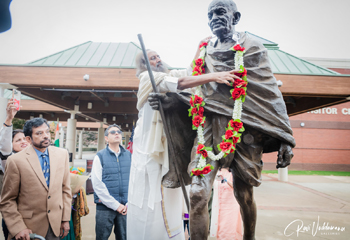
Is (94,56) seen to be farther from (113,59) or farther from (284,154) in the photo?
(284,154)

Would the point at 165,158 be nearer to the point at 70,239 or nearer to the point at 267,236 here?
the point at 70,239

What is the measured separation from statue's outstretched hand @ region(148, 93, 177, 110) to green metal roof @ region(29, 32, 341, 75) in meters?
5.85

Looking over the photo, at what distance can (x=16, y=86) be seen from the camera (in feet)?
25.1

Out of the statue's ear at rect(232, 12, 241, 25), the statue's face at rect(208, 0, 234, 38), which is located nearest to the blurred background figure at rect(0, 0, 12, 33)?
the statue's face at rect(208, 0, 234, 38)

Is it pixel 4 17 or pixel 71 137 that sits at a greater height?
pixel 4 17

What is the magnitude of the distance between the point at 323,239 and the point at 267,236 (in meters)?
0.95

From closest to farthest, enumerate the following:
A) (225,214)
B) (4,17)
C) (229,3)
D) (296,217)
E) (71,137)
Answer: (4,17) < (229,3) < (225,214) < (296,217) < (71,137)

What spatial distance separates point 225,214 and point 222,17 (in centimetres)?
307

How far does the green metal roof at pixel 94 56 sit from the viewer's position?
8336 mm

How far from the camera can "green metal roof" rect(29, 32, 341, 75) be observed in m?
8.24

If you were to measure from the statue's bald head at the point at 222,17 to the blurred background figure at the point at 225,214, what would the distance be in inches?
101

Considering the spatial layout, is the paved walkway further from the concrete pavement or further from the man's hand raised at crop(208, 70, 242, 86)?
the man's hand raised at crop(208, 70, 242, 86)

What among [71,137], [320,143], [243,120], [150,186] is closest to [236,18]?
[243,120]

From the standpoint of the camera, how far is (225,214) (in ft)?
12.6
